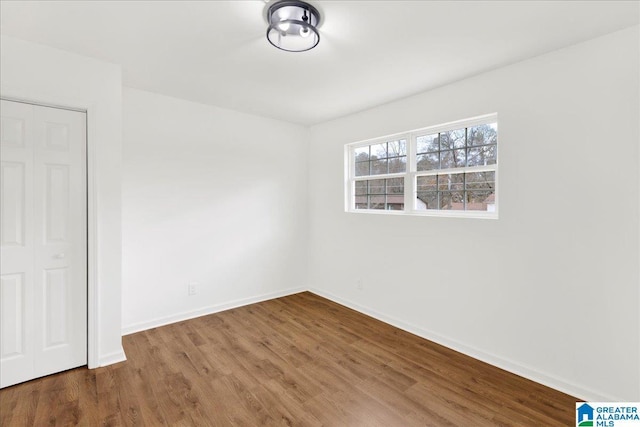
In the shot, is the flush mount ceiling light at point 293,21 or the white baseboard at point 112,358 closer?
the flush mount ceiling light at point 293,21

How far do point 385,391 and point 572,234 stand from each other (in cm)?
180

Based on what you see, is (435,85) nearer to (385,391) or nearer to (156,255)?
(385,391)

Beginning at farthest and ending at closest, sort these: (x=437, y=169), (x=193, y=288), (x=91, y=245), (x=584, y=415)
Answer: (x=193, y=288), (x=437, y=169), (x=91, y=245), (x=584, y=415)

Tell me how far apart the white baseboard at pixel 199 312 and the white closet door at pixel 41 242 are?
2.16 ft

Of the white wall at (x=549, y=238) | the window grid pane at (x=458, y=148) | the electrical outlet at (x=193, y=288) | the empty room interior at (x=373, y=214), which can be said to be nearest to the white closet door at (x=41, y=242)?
the empty room interior at (x=373, y=214)

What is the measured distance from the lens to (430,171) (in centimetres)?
310

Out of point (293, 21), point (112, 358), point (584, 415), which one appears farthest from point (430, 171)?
point (112, 358)

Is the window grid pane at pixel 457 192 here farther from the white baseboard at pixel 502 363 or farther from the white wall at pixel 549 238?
the white baseboard at pixel 502 363

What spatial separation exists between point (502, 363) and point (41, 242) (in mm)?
3870

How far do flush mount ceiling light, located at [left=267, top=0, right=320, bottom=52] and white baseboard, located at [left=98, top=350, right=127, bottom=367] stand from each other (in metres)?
2.84

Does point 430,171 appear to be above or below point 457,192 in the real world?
above

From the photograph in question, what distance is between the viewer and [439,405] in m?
2.02

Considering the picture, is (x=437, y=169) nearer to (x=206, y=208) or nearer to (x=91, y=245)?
(x=206, y=208)

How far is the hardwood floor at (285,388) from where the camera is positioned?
1.89m
